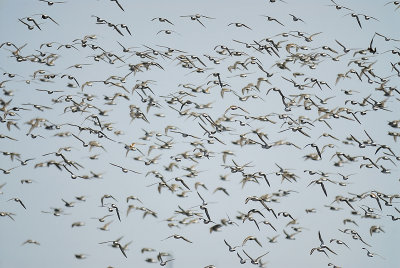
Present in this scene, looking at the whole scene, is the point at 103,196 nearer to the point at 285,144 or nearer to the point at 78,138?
the point at 78,138

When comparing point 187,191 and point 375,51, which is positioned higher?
point 375,51

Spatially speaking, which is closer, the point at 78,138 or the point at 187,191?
the point at 78,138

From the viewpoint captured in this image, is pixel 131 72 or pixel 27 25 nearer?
pixel 27 25

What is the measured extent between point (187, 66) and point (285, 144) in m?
11.1

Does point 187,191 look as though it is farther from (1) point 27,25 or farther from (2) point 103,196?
(1) point 27,25

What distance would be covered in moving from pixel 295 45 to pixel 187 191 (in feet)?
52.0

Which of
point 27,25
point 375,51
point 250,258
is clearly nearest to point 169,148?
point 250,258

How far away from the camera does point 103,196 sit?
53500 millimetres

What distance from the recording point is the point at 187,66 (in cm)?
5581

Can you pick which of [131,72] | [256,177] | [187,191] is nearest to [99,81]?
[131,72]

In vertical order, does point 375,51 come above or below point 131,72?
above

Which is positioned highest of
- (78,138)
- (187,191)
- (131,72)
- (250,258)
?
(131,72)

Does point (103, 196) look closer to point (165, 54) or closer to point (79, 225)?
point (79, 225)

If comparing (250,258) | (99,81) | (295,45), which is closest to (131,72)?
(99,81)
